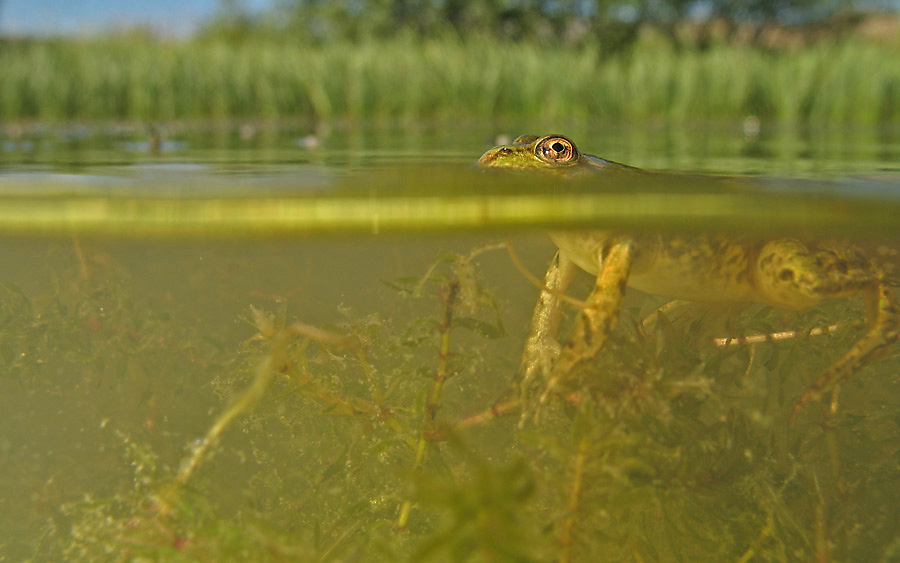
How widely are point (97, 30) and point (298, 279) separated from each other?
47.8ft

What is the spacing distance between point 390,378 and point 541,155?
1.02 metres

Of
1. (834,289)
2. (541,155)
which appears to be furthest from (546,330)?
(834,289)

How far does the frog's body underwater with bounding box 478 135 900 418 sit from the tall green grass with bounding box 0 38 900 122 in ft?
24.8

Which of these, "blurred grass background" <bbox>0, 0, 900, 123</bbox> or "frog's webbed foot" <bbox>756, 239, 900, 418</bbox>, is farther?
"blurred grass background" <bbox>0, 0, 900, 123</bbox>

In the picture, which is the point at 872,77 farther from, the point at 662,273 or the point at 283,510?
the point at 283,510

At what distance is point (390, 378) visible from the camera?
108 inches

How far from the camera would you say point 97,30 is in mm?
15797

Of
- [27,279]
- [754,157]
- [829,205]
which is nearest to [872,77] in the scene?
[754,157]

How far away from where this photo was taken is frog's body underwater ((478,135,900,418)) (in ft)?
8.64

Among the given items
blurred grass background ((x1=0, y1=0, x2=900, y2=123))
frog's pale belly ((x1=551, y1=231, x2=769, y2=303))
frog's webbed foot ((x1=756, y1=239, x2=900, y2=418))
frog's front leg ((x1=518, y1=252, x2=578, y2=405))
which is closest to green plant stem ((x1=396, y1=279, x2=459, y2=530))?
frog's front leg ((x1=518, y1=252, x2=578, y2=405))

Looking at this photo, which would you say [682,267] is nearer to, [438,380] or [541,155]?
[541,155]

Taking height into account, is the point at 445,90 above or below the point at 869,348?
above

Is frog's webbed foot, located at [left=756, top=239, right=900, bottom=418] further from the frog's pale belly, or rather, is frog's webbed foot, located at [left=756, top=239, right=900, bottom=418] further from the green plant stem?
the green plant stem

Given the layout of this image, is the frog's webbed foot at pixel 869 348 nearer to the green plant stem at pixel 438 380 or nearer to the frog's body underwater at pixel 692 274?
the frog's body underwater at pixel 692 274
